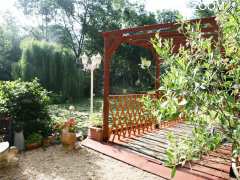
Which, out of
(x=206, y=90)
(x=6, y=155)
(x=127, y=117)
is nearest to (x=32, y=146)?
(x=6, y=155)

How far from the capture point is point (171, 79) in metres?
1.11

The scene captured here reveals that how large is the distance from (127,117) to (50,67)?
8123 millimetres

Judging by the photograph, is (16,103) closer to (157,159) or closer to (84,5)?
(157,159)

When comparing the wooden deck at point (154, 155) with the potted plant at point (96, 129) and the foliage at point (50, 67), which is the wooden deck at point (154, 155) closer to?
the potted plant at point (96, 129)

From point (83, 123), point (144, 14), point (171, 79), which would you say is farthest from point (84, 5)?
point (171, 79)

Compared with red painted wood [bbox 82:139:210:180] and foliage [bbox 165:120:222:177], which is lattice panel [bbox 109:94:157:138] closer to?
red painted wood [bbox 82:139:210:180]

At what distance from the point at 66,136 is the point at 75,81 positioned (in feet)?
28.9

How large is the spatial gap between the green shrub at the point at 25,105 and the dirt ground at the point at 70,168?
2.11ft

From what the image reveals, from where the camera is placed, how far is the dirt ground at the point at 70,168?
358 centimetres

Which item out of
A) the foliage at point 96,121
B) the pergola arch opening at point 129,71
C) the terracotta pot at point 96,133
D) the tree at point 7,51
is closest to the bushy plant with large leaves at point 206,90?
the terracotta pot at point 96,133

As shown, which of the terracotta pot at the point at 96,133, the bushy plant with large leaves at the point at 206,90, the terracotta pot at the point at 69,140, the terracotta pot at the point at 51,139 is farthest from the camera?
the terracotta pot at the point at 51,139

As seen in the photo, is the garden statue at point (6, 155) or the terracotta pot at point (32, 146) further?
the terracotta pot at point (32, 146)

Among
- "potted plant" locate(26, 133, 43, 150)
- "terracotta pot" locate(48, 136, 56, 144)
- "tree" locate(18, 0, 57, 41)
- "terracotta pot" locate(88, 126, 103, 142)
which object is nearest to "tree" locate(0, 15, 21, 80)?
"tree" locate(18, 0, 57, 41)

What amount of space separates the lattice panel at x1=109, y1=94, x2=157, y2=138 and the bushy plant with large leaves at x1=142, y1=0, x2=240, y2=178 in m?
3.83
